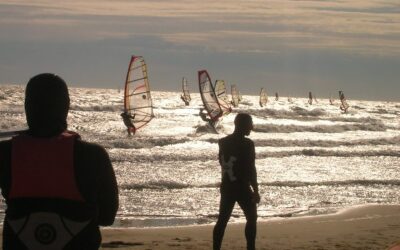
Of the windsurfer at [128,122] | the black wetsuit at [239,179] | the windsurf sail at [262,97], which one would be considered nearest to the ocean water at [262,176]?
the windsurfer at [128,122]

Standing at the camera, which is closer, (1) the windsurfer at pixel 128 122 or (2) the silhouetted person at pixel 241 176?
(2) the silhouetted person at pixel 241 176

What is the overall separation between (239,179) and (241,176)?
0.03 m

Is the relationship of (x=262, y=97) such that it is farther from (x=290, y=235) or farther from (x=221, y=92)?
(x=290, y=235)

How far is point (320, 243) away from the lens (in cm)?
900

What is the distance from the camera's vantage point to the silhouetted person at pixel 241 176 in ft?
21.7

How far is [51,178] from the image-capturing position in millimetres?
2615

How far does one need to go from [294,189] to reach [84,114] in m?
37.7

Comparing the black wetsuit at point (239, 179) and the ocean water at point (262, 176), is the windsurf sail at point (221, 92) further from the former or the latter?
the black wetsuit at point (239, 179)

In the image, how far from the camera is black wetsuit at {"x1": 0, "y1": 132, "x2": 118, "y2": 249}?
2.63 m

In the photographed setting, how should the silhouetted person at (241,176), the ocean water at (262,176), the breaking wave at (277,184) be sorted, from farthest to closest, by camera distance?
the breaking wave at (277,184)
the ocean water at (262,176)
the silhouetted person at (241,176)

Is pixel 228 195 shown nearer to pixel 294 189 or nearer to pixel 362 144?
pixel 294 189

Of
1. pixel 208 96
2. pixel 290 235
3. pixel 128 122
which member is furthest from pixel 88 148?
pixel 208 96

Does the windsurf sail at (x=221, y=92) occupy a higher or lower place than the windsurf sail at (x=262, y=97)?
higher

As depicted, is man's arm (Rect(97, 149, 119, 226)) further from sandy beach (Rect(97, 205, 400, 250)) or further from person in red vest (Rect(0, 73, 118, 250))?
sandy beach (Rect(97, 205, 400, 250))
